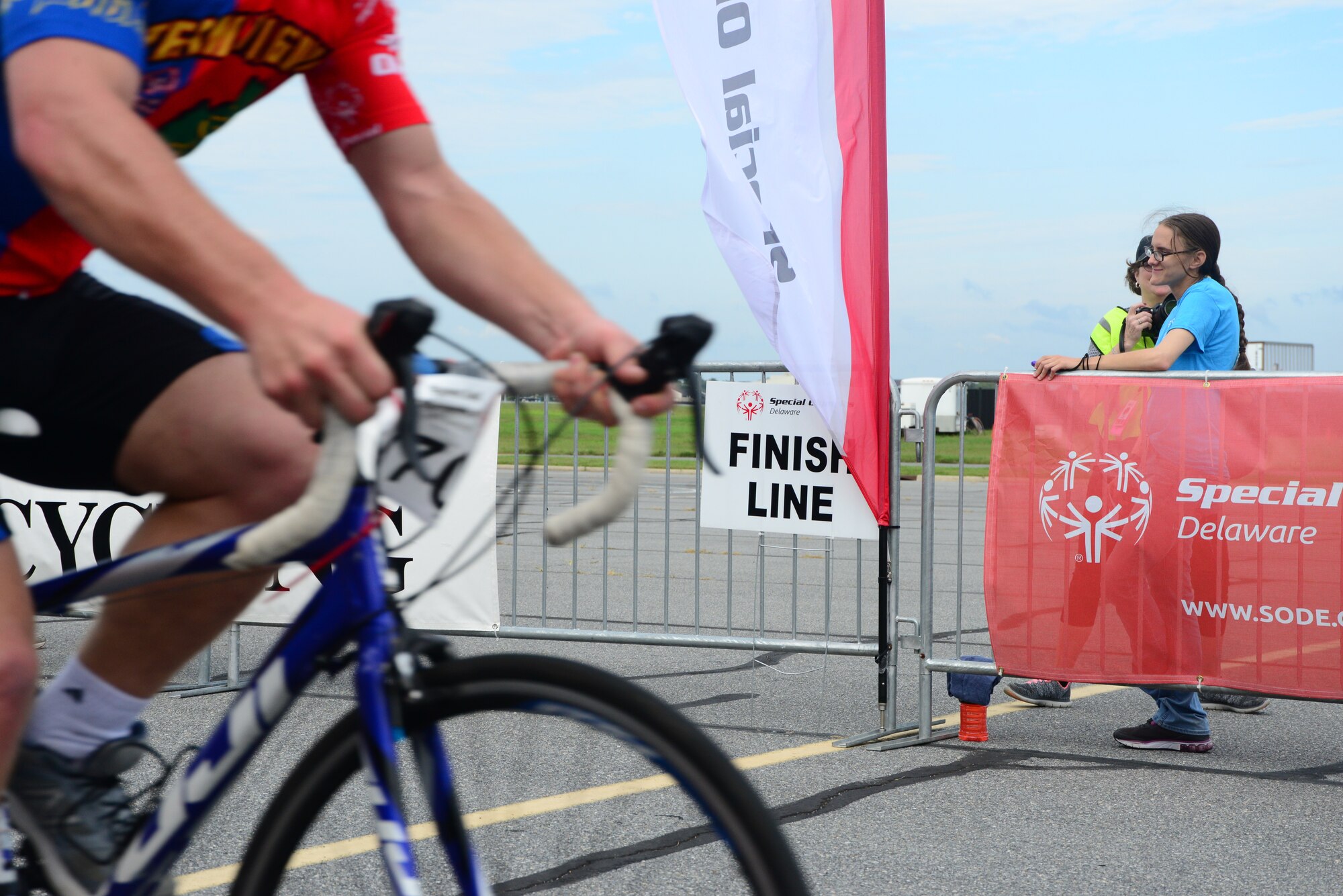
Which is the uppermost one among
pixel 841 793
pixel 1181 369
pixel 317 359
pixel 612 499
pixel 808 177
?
pixel 808 177

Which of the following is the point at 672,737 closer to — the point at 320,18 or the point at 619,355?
the point at 619,355

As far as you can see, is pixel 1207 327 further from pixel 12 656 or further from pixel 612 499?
pixel 12 656

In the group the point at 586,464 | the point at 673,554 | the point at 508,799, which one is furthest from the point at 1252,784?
the point at 673,554

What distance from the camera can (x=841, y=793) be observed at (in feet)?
14.3

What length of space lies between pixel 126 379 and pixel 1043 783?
3.76 m

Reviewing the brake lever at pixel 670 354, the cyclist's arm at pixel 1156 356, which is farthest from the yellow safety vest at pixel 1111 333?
the brake lever at pixel 670 354

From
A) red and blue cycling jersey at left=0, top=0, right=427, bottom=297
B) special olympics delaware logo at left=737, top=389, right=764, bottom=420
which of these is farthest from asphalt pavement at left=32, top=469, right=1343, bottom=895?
special olympics delaware logo at left=737, top=389, right=764, bottom=420

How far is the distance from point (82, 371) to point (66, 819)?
59cm

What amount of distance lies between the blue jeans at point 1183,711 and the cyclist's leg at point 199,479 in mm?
4210

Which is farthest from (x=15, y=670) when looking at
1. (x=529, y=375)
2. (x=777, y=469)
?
(x=777, y=469)

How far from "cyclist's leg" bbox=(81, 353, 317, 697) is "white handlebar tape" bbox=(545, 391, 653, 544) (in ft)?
1.36

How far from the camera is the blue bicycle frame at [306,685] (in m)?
1.50

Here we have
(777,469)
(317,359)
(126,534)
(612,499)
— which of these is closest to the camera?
(317,359)

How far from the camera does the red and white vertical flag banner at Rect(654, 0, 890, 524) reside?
5070mm
